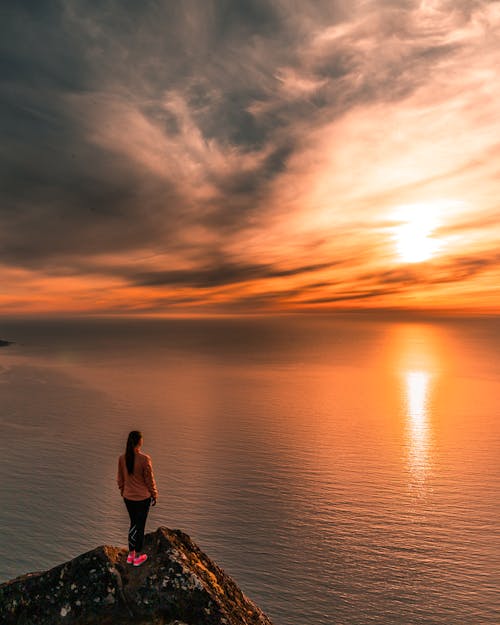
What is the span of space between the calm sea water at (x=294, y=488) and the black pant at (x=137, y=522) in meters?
21.5

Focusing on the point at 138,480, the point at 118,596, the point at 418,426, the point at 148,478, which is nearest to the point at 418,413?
the point at 418,426

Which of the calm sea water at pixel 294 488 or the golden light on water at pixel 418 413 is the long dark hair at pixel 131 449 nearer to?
the calm sea water at pixel 294 488

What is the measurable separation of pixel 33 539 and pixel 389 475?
128 ft

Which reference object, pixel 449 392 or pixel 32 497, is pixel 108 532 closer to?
pixel 32 497

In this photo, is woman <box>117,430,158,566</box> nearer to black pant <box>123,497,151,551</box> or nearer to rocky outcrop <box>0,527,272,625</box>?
black pant <box>123,497,151,551</box>

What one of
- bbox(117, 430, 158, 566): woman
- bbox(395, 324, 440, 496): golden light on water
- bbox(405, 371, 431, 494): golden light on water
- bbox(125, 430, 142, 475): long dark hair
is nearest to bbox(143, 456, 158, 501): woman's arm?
bbox(117, 430, 158, 566): woman

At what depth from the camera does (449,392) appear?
107562 mm

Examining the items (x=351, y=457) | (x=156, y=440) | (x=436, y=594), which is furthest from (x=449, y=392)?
(x=436, y=594)

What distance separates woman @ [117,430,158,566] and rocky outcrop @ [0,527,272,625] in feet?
2.06

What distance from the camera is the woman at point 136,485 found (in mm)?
11008

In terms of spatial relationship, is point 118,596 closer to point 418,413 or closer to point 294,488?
point 294,488

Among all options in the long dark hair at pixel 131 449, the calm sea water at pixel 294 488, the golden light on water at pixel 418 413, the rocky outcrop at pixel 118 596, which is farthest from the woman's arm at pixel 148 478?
the golden light on water at pixel 418 413

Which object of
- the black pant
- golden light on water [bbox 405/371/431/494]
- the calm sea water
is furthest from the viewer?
golden light on water [bbox 405/371/431/494]

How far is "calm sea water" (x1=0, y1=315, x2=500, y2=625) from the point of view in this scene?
29734 millimetres
